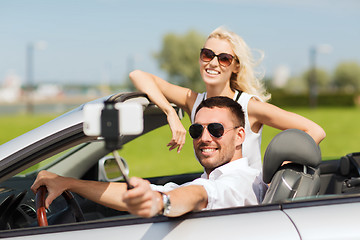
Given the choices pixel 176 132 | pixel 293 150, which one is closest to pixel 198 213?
pixel 293 150

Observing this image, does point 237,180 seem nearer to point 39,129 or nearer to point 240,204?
point 240,204

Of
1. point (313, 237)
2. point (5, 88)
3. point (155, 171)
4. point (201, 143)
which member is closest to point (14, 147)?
point (201, 143)

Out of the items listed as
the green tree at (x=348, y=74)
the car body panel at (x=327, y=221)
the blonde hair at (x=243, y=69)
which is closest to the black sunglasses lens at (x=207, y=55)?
the blonde hair at (x=243, y=69)

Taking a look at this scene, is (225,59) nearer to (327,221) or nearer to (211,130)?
(211,130)

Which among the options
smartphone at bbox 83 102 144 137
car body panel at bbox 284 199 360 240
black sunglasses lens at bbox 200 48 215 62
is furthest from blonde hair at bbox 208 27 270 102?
smartphone at bbox 83 102 144 137

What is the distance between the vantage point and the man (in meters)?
2.04

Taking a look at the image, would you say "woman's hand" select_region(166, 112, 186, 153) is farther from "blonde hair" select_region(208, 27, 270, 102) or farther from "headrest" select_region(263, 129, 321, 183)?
"blonde hair" select_region(208, 27, 270, 102)

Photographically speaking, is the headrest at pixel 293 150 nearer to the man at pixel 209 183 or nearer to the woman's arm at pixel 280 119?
the man at pixel 209 183

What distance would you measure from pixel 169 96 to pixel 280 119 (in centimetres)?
73

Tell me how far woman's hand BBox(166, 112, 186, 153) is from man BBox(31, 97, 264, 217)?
10.1 inches

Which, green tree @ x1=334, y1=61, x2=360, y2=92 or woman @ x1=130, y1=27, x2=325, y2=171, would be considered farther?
green tree @ x1=334, y1=61, x2=360, y2=92

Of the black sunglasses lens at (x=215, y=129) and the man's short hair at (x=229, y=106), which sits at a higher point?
the man's short hair at (x=229, y=106)

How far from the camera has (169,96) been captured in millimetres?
3285

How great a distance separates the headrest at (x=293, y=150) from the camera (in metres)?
2.46
